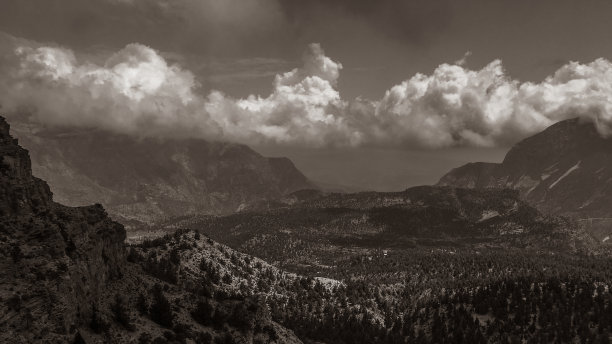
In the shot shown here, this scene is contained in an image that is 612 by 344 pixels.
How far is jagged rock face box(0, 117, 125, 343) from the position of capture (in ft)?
481

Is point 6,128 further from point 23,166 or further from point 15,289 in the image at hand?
point 15,289

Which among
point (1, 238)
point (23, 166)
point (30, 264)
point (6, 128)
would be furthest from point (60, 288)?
point (6, 128)

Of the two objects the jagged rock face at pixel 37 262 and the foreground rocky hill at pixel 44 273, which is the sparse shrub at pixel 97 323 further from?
the jagged rock face at pixel 37 262

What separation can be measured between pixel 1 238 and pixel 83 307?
3469 cm

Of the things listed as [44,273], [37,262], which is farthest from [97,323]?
[37,262]

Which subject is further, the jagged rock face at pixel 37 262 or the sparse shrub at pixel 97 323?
the sparse shrub at pixel 97 323

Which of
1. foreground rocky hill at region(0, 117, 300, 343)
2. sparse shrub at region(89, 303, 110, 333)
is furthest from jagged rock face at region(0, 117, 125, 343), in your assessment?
sparse shrub at region(89, 303, 110, 333)

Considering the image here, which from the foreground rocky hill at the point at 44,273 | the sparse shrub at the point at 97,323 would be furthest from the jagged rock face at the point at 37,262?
the sparse shrub at the point at 97,323

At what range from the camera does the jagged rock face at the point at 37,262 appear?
146 m

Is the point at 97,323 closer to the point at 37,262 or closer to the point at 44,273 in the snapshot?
the point at 44,273

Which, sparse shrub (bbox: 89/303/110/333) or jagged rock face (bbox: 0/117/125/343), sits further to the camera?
sparse shrub (bbox: 89/303/110/333)

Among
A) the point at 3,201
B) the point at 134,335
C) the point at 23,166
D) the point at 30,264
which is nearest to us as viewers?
the point at 30,264

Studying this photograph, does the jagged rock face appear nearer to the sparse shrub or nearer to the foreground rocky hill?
the foreground rocky hill

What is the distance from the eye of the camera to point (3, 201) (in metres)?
167
